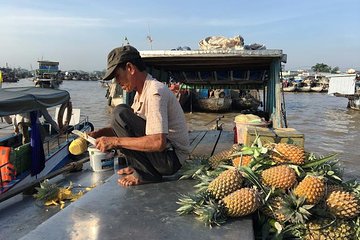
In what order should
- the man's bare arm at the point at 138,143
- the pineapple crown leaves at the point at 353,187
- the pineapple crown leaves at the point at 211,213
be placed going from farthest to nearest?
the man's bare arm at the point at 138,143
the pineapple crown leaves at the point at 353,187
the pineapple crown leaves at the point at 211,213

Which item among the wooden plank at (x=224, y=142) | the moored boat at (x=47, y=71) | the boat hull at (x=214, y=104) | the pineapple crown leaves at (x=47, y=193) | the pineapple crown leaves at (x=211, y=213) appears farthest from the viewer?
the moored boat at (x=47, y=71)

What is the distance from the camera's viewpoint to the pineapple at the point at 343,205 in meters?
2.40

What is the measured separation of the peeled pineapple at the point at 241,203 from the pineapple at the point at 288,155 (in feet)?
1.70

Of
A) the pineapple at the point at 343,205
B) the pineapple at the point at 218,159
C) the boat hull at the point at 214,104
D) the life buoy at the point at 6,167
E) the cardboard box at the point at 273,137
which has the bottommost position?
the boat hull at the point at 214,104

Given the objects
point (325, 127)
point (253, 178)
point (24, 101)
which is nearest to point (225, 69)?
point (24, 101)

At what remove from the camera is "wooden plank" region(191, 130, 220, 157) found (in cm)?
465

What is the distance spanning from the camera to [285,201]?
7.78ft

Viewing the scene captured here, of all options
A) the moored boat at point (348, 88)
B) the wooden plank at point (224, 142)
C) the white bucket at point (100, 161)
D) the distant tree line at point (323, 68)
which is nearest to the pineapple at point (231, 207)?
the wooden plank at point (224, 142)

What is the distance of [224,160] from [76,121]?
1110 cm

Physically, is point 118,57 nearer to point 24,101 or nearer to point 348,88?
point 24,101

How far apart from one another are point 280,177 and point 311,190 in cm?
24

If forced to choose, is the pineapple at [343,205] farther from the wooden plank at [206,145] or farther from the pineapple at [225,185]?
the wooden plank at [206,145]

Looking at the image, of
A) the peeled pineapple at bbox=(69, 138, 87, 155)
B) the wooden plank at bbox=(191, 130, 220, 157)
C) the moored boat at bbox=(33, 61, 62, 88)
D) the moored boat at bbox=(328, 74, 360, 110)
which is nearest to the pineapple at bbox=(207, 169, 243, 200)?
the peeled pineapple at bbox=(69, 138, 87, 155)

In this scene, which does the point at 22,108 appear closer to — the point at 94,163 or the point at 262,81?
the point at 94,163
